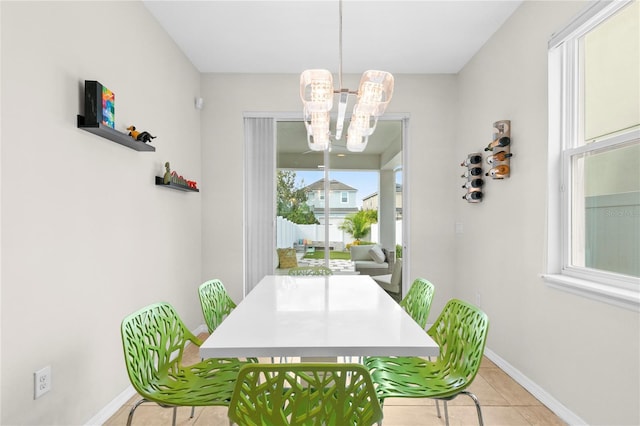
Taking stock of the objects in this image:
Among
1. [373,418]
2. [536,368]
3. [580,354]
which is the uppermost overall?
[373,418]

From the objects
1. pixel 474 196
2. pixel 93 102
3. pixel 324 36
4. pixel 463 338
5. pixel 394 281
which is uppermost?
pixel 324 36

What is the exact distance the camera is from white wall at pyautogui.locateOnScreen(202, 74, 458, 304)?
4.06 m

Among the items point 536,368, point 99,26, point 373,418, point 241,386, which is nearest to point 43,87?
point 99,26

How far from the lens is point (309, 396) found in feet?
3.86

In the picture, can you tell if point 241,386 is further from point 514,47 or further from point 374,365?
point 514,47

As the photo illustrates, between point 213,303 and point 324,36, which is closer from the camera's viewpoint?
point 213,303

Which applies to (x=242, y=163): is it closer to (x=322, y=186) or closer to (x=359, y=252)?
(x=322, y=186)

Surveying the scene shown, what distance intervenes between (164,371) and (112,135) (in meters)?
1.27

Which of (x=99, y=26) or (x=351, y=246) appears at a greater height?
(x=99, y=26)

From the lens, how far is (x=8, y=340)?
154cm

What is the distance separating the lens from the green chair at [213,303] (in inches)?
85.0

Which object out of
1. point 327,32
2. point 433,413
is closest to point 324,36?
point 327,32

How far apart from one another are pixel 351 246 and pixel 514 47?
2.41 meters

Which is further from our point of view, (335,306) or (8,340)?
(335,306)
